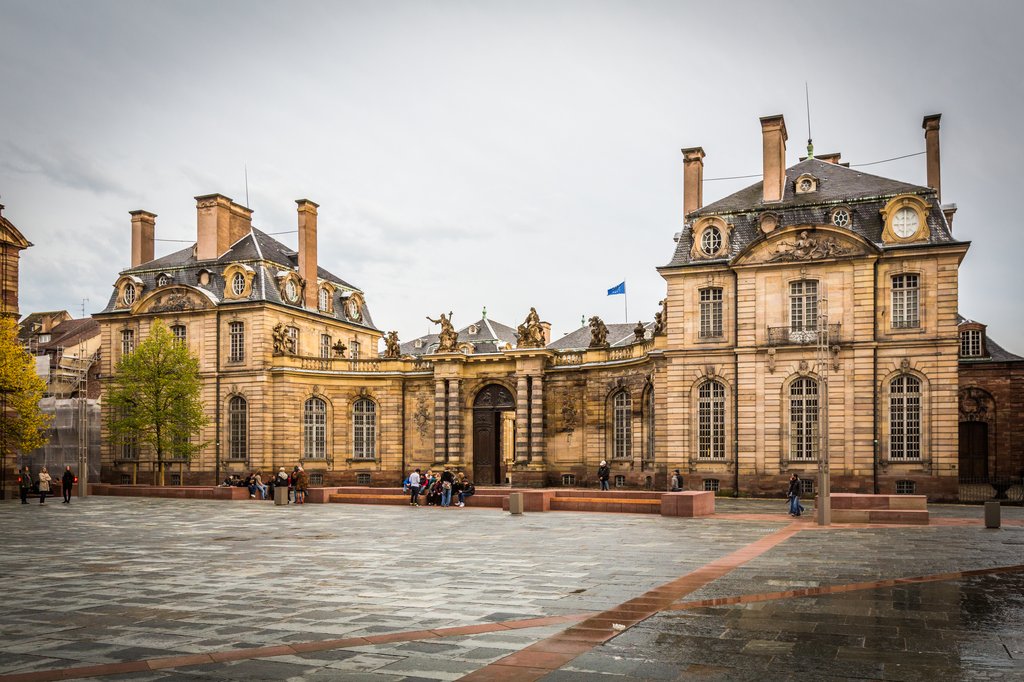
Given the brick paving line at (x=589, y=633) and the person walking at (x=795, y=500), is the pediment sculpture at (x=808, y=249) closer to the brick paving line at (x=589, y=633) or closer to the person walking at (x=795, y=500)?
the person walking at (x=795, y=500)

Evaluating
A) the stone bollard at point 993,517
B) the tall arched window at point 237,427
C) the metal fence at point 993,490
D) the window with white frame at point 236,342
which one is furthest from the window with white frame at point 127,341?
the stone bollard at point 993,517

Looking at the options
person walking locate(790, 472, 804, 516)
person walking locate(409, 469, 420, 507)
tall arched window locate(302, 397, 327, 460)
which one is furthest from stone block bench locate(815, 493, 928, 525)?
tall arched window locate(302, 397, 327, 460)

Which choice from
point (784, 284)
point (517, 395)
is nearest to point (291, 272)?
point (517, 395)

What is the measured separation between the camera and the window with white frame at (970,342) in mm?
52125

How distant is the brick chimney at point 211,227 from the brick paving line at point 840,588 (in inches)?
1774

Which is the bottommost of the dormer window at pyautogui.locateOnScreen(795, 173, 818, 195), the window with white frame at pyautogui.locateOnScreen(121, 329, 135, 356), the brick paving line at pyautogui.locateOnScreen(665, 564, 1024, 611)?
the brick paving line at pyautogui.locateOnScreen(665, 564, 1024, 611)

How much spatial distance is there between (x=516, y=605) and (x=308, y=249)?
4420 cm

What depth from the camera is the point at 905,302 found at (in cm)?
3759

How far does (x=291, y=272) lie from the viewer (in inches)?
2079

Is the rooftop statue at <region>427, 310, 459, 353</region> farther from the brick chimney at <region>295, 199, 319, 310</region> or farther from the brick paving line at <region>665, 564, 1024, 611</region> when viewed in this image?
the brick paving line at <region>665, 564, 1024, 611</region>

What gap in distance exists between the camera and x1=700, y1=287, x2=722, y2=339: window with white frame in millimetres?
40481

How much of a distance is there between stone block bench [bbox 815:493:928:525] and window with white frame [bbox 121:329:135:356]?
132 feet

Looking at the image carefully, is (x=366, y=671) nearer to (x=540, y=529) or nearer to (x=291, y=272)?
(x=540, y=529)

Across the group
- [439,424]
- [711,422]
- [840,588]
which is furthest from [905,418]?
[840,588]
